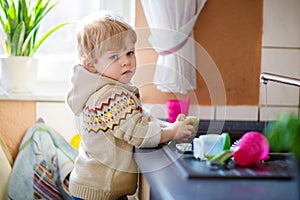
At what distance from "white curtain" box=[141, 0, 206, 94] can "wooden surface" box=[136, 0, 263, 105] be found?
0.07 m

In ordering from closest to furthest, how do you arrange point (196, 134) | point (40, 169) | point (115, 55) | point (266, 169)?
point (266, 169) → point (115, 55) → point (196, 134) → point (40, 169)

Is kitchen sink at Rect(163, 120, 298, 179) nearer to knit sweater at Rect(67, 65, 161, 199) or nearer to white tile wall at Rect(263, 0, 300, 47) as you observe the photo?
knit sweater at Rect(67, 65, 161, 199)

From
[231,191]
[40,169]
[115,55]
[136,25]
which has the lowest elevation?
[40,169]

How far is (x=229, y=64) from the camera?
2186 millimetres

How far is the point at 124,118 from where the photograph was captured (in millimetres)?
1353

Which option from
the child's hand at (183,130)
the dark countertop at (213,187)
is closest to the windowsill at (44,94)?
the child's hand at (183,130)

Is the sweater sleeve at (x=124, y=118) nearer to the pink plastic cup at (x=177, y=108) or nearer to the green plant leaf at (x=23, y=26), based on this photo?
the pink plastic cup at (x=177, y=108)

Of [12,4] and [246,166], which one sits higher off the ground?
[12,4]

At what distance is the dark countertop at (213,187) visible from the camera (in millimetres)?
806

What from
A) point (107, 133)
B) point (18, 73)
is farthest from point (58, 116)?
point (107, 133)

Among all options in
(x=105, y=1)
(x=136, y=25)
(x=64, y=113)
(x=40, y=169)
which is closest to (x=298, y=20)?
(x=136, y=25)

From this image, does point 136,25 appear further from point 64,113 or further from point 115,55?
point 115,55

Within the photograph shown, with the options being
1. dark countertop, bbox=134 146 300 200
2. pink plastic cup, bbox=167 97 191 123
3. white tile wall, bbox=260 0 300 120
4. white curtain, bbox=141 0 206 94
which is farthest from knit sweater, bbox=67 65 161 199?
white tile wall, bbox=260 0 300 120

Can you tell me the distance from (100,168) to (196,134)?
291 mm
